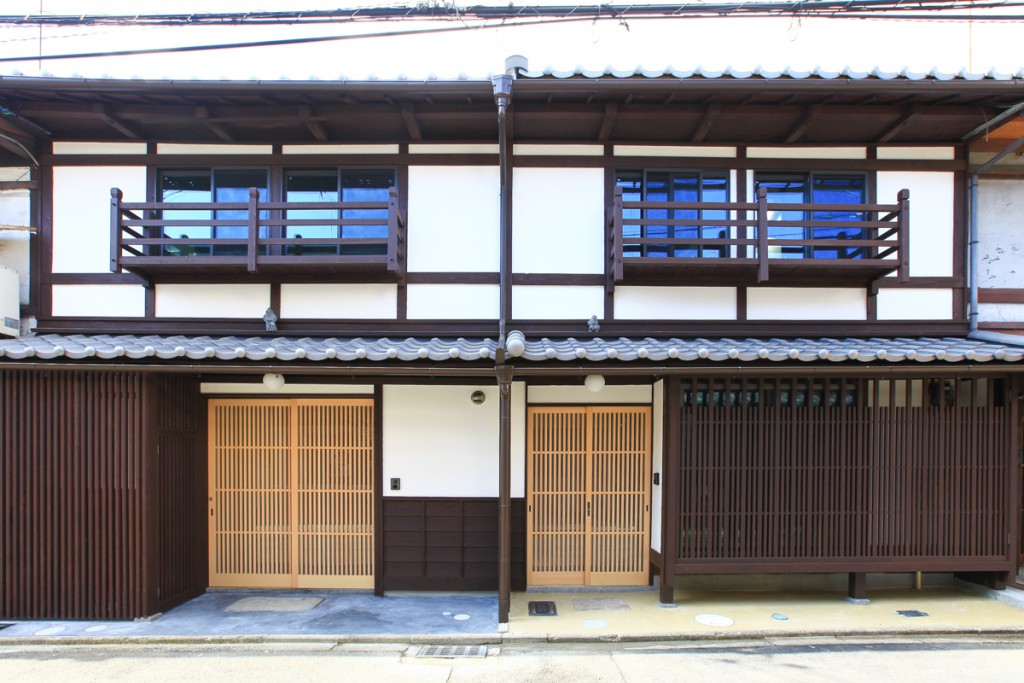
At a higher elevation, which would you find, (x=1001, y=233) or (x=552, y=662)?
(x=1001, y=233)

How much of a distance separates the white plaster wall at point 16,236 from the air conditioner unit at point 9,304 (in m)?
0.27

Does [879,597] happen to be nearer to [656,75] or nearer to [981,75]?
[981,75]

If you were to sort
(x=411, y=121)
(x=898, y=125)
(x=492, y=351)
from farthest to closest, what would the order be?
(x=898, y=125) < (x=411, y=121) < (x=492, y=351)

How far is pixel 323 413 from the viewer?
8789 mm

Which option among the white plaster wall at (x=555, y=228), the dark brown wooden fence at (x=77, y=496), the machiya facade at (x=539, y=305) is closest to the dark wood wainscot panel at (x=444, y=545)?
the machiya facade at (x=539, y=305)

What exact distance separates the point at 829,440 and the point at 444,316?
5.64 meters

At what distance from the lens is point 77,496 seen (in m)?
7.35

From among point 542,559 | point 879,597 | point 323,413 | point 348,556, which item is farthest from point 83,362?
Answer: point 879,597

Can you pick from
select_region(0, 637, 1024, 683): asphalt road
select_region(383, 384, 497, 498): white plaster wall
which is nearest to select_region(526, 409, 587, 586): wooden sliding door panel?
select_region(383, 384, 497, 498): white plaster wall

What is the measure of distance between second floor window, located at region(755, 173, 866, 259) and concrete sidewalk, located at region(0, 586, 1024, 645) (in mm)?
4992

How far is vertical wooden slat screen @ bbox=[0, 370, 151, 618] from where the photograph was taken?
7277 mm

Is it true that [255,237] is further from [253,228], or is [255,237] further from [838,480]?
[838,480]

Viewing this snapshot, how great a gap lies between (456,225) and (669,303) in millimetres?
3402

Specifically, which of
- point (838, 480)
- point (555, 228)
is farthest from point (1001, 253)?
point (555, 228)
